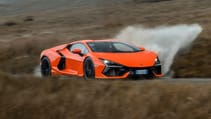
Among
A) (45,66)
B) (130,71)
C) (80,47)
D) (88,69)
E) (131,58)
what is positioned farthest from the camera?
(45,66)

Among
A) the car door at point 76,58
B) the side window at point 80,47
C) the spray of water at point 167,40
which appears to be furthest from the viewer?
the spray of water at point 167,40

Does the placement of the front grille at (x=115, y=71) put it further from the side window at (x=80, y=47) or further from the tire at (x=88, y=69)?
the side window at (x=80, y=47)

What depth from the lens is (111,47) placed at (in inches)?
787

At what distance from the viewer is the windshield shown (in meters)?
19.8

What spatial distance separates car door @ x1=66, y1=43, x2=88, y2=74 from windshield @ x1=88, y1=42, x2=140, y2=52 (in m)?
0.27

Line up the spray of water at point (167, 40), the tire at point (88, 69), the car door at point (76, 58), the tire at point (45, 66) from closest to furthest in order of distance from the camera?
the tire at point (88, 69) → the car door at point (76, 58) → the tire at point (45, 66) → the spray of water at point (167, 40)

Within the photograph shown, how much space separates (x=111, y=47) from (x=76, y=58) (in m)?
1.09

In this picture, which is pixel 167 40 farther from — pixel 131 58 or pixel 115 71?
pixel 115 71

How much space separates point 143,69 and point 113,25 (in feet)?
99.7

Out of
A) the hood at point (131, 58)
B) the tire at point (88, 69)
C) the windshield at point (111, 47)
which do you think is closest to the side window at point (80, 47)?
the windshield at point (111, 47)

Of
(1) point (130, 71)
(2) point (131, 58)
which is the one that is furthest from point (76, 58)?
(1) point (130, 71)

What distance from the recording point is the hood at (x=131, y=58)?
18859 mm

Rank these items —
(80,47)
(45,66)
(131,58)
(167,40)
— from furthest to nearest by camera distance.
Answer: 1. (167,40)
2. (45,66)
3. (80,47)
4. (131,58)

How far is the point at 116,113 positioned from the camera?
1251 cm
